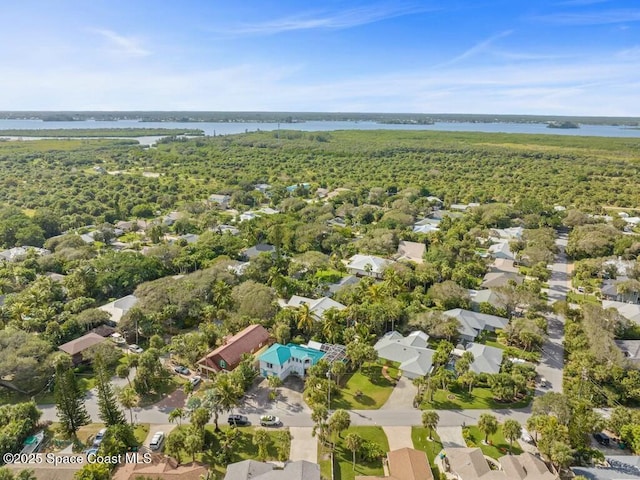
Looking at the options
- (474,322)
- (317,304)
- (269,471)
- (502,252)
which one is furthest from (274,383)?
(502,252)

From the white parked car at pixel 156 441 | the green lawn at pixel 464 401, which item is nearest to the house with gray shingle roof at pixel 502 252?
the green lawn at pixel 464 401

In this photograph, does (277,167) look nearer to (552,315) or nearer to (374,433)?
(552,315)

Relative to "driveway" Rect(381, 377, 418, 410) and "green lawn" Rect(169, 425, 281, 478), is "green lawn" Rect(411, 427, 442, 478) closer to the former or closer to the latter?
"driveway" Rect(381, 377, 418, 410)

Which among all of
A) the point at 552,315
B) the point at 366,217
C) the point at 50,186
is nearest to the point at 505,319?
the point at 552,315

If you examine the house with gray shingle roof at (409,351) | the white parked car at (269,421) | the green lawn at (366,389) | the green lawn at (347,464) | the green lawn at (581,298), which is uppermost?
the house with gray shingle roof at (409,351)

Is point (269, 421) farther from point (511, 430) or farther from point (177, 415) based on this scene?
point (511, 430)

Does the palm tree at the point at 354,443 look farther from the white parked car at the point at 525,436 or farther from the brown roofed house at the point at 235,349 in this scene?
the brown roofed house at the point at 235,349
